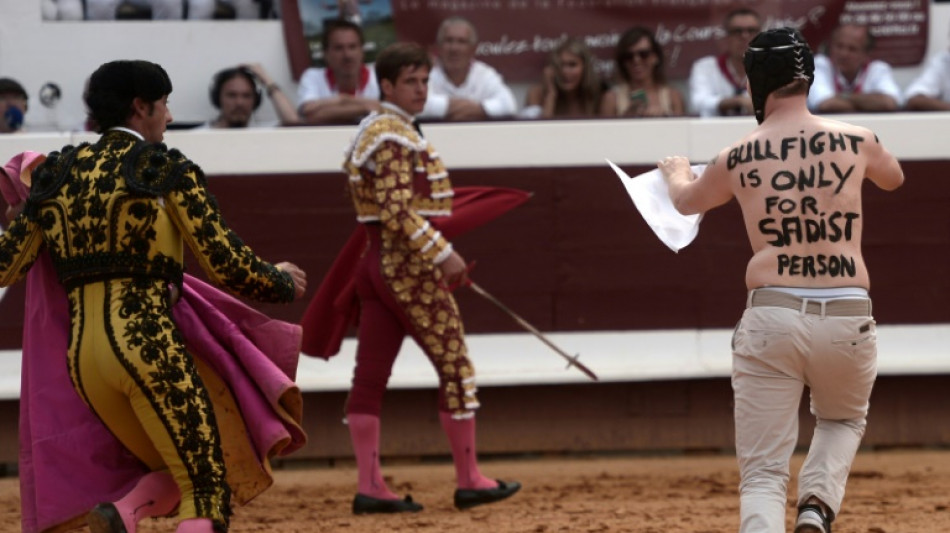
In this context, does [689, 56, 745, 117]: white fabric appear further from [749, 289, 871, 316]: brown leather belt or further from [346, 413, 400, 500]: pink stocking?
[749, 289, 871, 316]: brown leather belt

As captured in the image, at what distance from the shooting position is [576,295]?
7570 millimetres

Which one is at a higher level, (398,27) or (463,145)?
(398,27)

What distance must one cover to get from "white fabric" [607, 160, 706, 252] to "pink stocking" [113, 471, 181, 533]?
1466 millimetres

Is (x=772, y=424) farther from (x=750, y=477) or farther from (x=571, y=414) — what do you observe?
(x=571, y=414)

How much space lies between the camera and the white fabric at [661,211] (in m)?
4.57

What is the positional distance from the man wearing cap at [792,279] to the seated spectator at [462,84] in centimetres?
345

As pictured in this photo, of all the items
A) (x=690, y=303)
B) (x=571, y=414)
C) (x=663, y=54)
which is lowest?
(x=571, y=414)

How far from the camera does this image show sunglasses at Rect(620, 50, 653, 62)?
7758 millimetres

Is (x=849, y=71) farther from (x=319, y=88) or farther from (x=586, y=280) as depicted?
(x=319, y=88)

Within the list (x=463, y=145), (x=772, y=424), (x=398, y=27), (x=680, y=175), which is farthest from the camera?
(x=398, y=27)

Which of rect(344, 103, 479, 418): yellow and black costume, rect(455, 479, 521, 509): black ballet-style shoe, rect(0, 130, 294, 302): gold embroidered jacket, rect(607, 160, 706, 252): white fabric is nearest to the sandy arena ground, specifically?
rect(455, 479, 521, 509): black ballet-style shoe

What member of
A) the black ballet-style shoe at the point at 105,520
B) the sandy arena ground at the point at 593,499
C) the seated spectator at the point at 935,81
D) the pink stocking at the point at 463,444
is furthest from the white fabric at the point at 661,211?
the seated spectator at the point at 935,81

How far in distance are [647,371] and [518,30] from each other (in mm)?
1785

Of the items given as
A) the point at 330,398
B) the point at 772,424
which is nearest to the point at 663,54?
the point at 330,398
